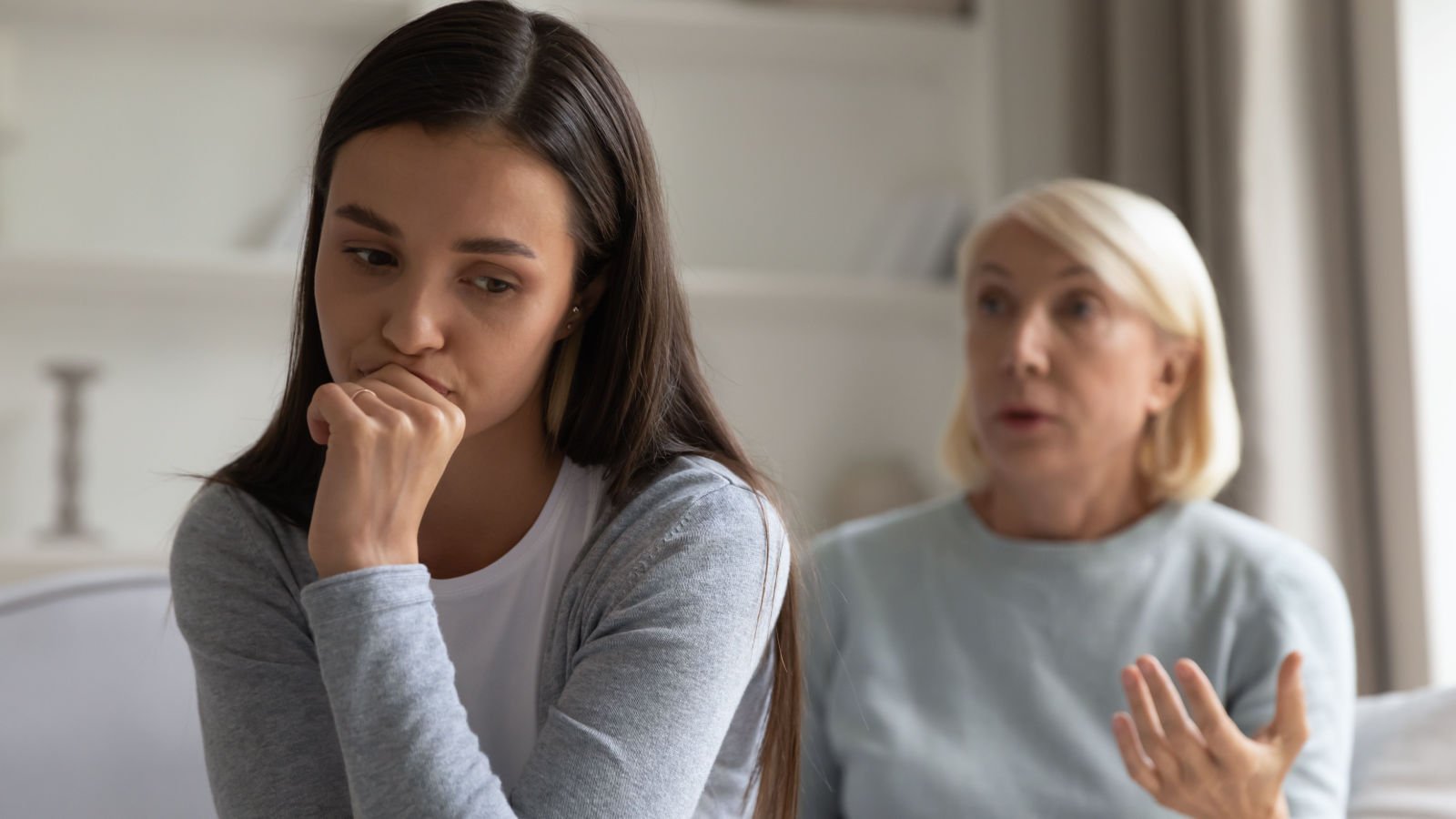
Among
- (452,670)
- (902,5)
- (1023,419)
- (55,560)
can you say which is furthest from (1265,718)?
(55,560)

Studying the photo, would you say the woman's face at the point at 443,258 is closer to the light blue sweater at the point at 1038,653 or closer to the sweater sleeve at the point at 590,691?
the sweater sleeve at the point at 590,691

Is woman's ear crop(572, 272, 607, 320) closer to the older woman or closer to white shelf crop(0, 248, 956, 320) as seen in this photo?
the older woman

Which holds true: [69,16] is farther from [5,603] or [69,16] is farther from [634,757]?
[634,757]

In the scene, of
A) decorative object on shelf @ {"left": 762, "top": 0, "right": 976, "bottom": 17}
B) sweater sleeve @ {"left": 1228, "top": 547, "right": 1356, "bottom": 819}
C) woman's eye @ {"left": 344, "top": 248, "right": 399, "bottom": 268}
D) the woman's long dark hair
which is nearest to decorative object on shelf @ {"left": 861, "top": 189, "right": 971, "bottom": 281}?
decorative object on shelf @ {"left": 762, "top": 0, "right": 976, "bottom": 17}

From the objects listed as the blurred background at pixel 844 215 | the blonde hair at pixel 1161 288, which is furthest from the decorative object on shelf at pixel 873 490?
the blonde hair at pixel 1161 288

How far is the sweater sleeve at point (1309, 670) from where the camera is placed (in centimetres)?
134

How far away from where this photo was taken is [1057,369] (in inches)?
60.7

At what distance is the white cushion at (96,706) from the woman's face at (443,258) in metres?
0.52

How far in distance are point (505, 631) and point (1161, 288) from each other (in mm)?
897

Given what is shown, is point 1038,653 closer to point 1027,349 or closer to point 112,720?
point 1027,349

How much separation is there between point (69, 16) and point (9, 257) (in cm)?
52

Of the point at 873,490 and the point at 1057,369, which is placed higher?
the point at 1057,369

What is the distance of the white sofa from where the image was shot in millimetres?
1236

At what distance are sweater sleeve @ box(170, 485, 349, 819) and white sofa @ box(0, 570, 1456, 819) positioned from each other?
12.8 inches
